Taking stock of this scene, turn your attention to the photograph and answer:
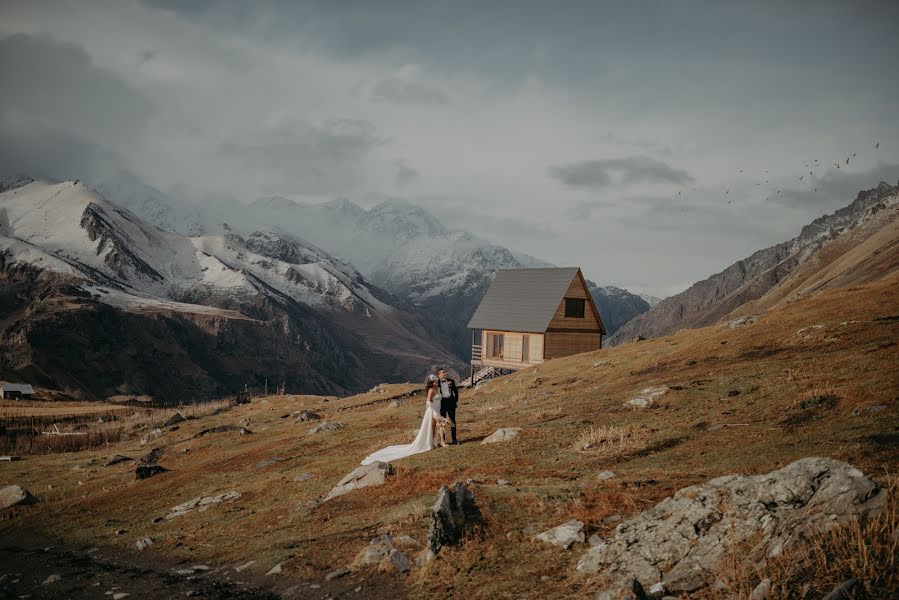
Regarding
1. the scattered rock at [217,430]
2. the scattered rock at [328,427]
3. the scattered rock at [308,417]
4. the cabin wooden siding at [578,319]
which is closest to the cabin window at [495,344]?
the cabin wooden siding at [578,319]

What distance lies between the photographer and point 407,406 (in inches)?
1817

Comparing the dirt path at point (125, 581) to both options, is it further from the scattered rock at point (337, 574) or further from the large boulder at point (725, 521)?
the large boulder at point (725, 521)

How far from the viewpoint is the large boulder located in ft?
32.5

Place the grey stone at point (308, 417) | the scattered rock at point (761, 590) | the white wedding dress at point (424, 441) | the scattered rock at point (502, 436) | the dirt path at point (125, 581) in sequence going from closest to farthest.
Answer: the scattered rock at point (761, 590) → the dirt path at point (125, 581) → the scattered rock at point (502, 436) → the white wedding dress at point (424, 441) → the grey stone at point (308, 417)

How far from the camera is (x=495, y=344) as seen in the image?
233 ft

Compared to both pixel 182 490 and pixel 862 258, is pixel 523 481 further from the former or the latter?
pixel 862 258

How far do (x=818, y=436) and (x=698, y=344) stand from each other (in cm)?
2442

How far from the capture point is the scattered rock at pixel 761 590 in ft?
28.3

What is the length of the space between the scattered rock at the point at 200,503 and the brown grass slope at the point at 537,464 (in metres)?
0.77

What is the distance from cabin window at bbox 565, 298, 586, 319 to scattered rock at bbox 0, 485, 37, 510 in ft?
163

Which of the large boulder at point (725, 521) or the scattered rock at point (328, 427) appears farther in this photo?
the scattered rock at point (328, 427)

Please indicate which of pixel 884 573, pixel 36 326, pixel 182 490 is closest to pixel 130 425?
pixel 182 490

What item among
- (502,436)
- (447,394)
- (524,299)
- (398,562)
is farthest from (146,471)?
(524,299)

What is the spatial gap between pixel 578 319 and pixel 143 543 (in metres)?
53.1
